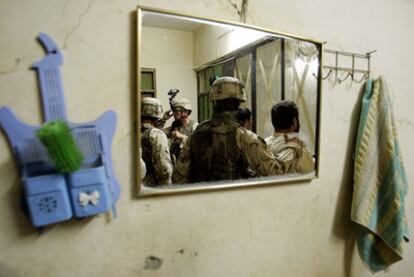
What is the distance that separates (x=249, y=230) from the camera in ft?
2.60

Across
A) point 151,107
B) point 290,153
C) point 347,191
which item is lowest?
point 347,191

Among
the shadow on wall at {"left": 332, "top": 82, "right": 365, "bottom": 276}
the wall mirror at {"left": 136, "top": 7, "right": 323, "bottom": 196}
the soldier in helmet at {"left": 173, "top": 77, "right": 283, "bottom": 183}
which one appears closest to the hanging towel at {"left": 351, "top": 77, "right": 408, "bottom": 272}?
the shadow on wall at {"left": 332, "top": 82, "right": 365, "bottom": 276}

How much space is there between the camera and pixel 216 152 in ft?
2.58

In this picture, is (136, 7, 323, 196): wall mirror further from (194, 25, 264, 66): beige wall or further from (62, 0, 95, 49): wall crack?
(62, 0, 95, 49): wall crack

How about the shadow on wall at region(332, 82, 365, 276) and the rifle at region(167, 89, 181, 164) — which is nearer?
the rifle at region(167, 89, 181, 164)

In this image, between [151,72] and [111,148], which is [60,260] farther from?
[151,72]

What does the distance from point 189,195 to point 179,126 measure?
0.66ft

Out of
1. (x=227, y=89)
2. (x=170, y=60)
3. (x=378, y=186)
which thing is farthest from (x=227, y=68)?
(x=378, y=186)

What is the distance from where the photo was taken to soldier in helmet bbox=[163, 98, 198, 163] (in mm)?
729

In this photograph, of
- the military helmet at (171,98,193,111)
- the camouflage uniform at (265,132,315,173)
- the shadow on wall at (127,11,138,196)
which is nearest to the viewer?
the shadow on wall at (127,11,138,196)

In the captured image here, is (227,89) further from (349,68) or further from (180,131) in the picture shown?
(349,68)

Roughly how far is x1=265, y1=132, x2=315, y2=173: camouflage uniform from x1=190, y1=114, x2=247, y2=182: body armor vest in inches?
5.5

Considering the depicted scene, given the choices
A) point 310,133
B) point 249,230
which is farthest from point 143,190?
point 310,133

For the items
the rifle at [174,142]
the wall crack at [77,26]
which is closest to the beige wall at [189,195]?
the wall crack at [77,26]
